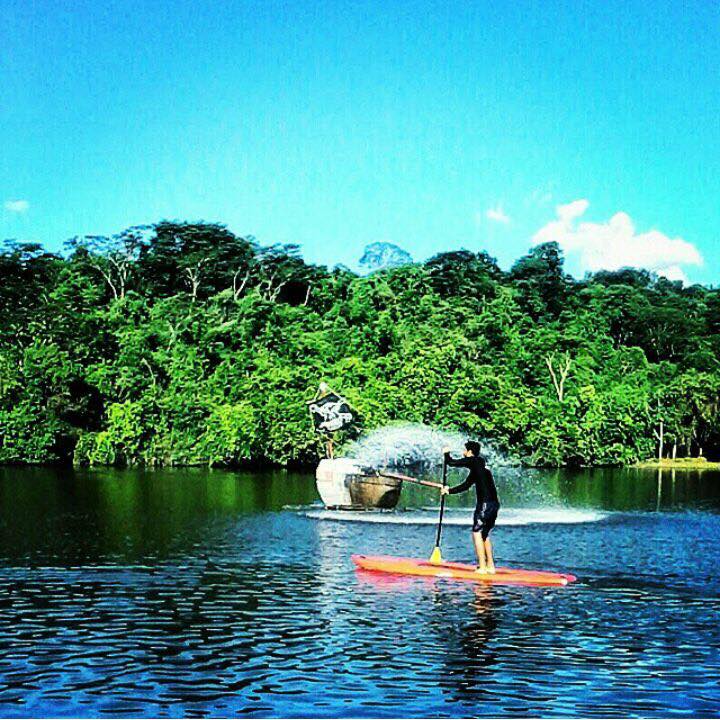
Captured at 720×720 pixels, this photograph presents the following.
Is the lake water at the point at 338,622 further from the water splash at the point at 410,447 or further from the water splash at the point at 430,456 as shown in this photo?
the water splash at the point at 410,447

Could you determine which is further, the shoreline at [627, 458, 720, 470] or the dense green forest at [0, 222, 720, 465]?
the shoreline at [627, 458, 720, 470]

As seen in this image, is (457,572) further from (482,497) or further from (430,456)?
(430,456)

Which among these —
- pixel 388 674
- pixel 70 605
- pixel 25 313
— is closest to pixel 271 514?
pixel 70 605

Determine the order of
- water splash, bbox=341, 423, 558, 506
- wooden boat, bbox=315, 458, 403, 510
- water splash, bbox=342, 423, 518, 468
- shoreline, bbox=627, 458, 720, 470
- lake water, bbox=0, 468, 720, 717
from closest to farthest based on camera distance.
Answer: lake water, bbox=0, 468, 720, 717
wooden boat, bbox=315, 458, 403, 510
water splash, bbox=341, 423, 558, 506
water splash, bbox=342, 423, 518, 468
shoreline, bbox=627, 458, 720, 470

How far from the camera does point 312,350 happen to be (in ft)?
262

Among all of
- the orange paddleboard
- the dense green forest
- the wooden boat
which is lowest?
the orange paddleboard

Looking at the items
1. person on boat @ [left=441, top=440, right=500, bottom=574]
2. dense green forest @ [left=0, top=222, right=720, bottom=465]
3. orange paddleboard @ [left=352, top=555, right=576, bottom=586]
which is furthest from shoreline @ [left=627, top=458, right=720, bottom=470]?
person on boat @ [left=441, top=440, right=500, bottom=574]

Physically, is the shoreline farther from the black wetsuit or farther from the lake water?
the black wetsuit

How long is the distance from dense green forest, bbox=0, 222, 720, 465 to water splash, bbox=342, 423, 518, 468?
0.90m

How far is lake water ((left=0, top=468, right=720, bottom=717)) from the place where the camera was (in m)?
12.2

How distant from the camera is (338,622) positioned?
16500 mm

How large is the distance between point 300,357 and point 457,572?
58.4m

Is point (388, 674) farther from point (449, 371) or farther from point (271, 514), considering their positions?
point (449, 371)

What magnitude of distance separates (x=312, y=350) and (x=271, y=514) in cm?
4530
